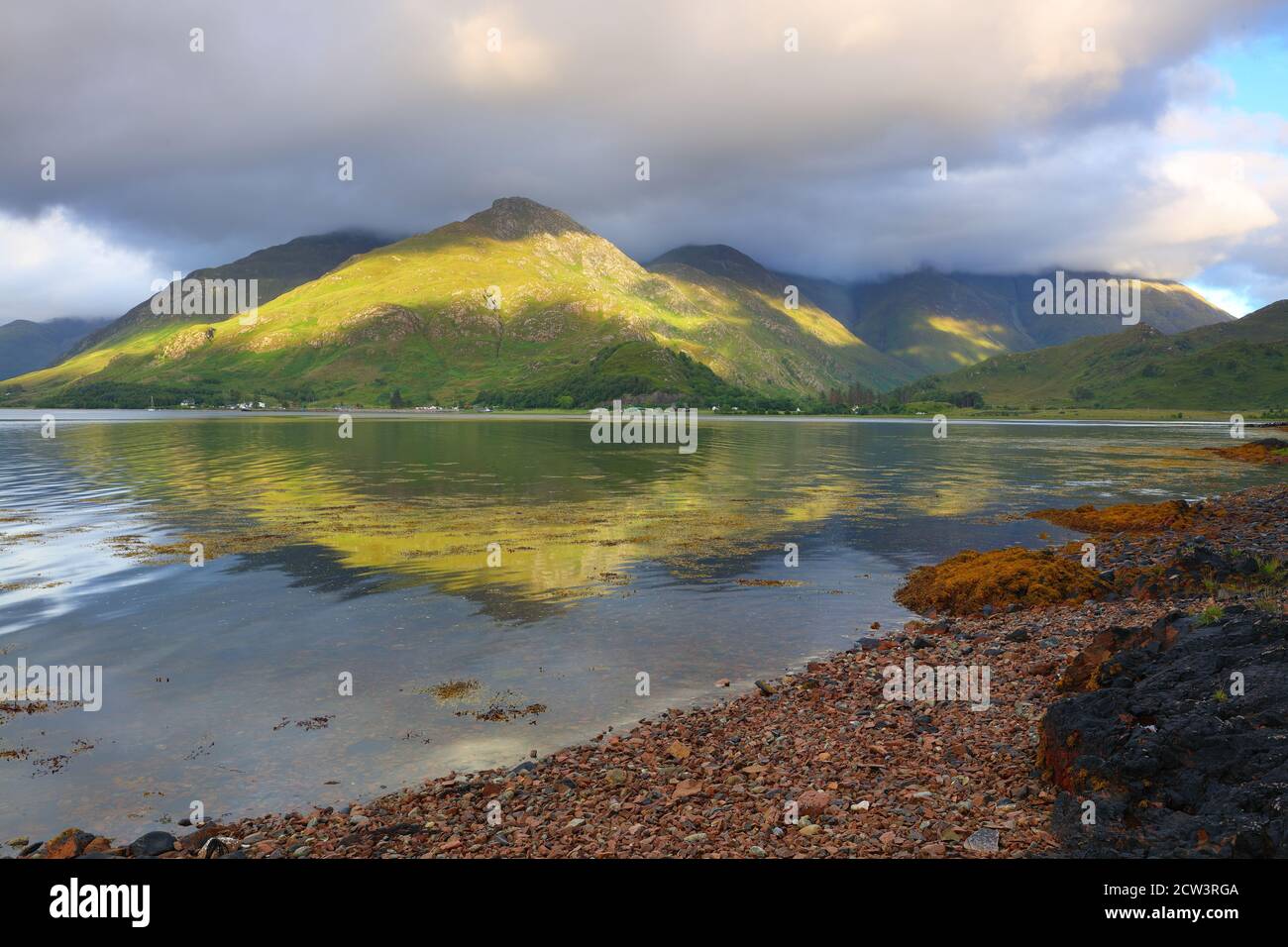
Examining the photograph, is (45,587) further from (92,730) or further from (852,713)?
(852,713)

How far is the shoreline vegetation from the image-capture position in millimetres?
10500

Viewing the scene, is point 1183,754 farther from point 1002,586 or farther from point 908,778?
point 1002,586

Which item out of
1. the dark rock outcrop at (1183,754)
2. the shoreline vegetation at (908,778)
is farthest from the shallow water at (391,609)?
the dark rock outcrop at (1183,754)

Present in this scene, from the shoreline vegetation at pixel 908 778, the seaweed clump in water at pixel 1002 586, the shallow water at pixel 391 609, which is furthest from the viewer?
the seaweed clump in water at pixel 1002 586

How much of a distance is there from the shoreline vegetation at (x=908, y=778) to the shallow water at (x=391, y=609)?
1.53m

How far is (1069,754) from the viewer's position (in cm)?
1205

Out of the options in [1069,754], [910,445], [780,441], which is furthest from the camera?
[780,441]

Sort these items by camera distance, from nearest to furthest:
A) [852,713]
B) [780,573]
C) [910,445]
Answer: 1. [852,713]
2. [780,573]
3. [910,445]

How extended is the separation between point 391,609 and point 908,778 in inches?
753

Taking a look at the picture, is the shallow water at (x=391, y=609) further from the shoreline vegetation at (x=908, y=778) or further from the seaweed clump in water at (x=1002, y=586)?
the shoreline vegetation at (x=908, y=778)

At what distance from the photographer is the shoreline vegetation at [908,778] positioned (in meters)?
10.5

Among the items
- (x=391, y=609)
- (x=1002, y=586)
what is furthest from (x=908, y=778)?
(x=391, y=609)
